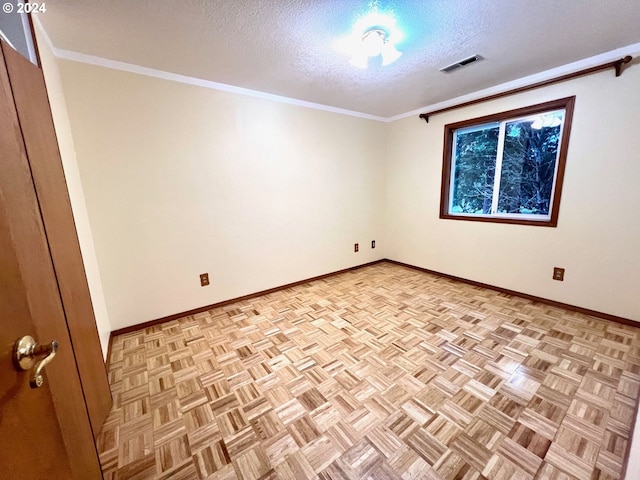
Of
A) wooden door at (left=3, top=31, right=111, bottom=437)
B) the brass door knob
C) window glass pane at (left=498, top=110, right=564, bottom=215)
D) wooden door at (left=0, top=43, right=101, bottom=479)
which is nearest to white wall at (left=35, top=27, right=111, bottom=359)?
wooden door at (left=3, top=31, right=111, bottom=437)

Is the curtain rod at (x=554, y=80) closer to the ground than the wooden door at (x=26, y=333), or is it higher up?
higher up

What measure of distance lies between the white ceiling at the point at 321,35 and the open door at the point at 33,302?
759 millimetres

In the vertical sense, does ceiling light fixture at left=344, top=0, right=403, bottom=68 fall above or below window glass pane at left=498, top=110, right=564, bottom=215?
above

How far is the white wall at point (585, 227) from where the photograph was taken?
2.03 meters

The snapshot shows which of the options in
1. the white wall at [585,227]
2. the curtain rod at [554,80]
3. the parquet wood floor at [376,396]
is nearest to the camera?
the parquet wood floor at [376,396]

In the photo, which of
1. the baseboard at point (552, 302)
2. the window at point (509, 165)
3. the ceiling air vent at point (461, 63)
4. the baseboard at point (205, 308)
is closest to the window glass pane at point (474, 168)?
the window at point (509, 165)

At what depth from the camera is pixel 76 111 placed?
183cm

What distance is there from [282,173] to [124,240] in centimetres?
161

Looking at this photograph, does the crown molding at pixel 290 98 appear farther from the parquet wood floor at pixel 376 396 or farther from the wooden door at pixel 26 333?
the parquet wood floor at pixel 376 396

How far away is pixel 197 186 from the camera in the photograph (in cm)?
236

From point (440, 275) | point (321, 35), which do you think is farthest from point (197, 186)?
point (440, 275)

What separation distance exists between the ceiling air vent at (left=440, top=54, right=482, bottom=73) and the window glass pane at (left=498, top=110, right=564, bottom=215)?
39.9 inches

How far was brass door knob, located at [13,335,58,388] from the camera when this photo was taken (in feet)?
1.73

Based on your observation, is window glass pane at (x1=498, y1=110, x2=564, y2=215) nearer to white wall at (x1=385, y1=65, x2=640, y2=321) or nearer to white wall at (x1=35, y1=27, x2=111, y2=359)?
white wall at (x1=385, y1=65, x2=640, y2=321)
